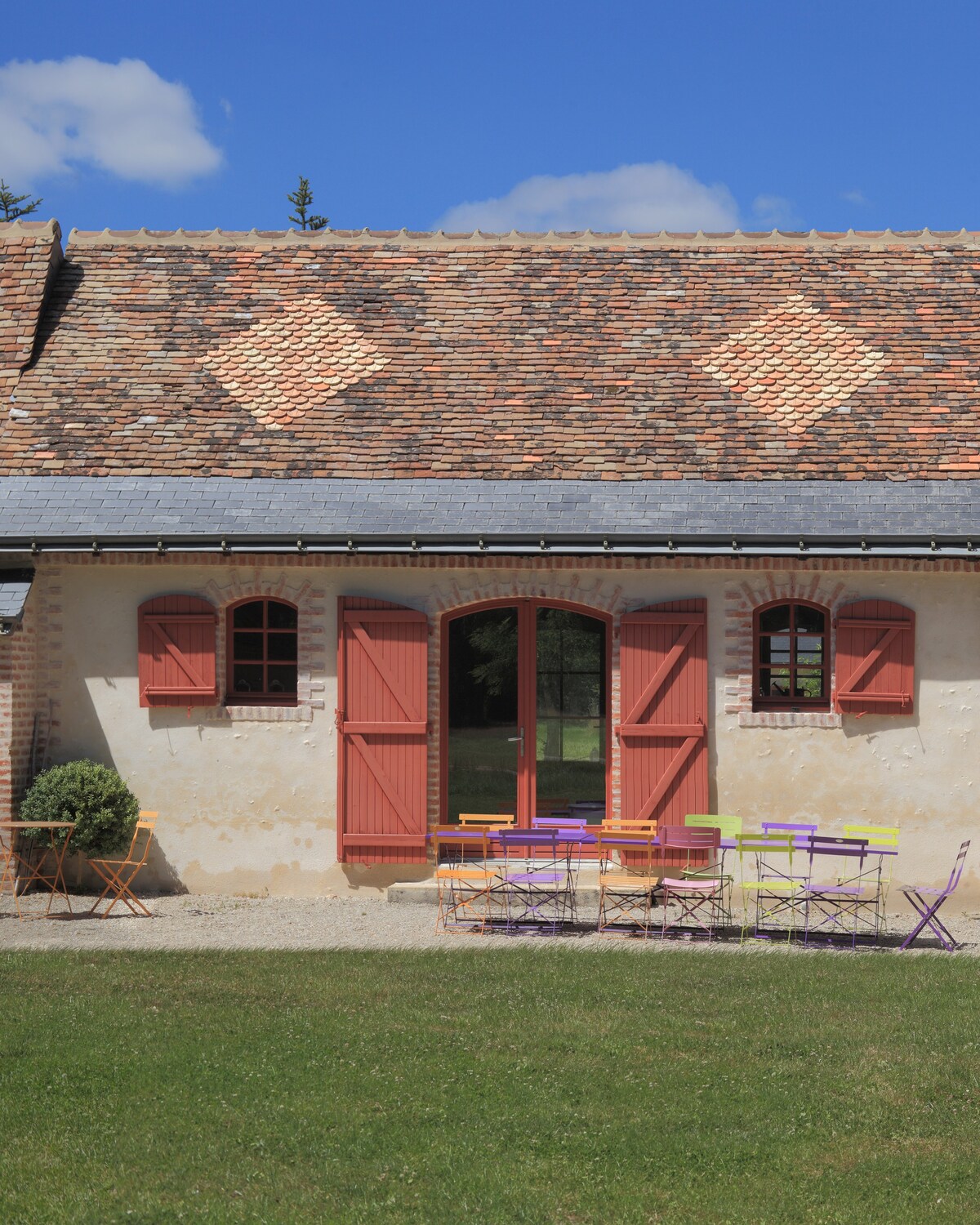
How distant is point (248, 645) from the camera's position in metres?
12.8

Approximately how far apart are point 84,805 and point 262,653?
6.81 ft

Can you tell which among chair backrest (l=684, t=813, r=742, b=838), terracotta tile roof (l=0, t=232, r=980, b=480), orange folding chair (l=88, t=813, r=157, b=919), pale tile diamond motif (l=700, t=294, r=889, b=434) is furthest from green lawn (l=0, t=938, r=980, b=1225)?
pale tile diamond motif (l=700, t=294, r=889, b=434)

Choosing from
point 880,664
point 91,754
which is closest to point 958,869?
point 880,664

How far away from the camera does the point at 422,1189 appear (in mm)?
5891

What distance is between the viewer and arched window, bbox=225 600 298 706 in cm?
1279

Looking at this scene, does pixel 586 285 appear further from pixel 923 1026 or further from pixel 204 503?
pixel 923 1026

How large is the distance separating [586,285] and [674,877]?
6841 mm

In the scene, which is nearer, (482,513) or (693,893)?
(693,893)

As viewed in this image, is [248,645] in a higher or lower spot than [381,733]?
higher

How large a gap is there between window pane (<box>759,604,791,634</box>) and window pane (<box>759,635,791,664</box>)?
0.07m

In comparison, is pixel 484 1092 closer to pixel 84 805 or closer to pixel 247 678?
pixel 84 805

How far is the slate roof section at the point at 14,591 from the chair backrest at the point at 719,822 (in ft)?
19.6

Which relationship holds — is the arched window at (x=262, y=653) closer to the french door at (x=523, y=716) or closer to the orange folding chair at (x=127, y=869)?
the orange folding chair at (x=127, y=869)

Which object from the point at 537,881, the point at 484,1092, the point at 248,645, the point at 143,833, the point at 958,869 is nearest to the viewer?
the point at 484,1092
